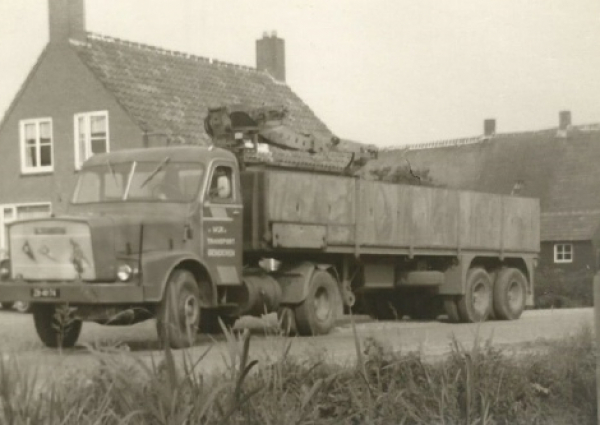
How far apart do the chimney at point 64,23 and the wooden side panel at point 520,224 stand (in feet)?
40.8

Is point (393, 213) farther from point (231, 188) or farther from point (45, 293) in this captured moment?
point (45, 293)

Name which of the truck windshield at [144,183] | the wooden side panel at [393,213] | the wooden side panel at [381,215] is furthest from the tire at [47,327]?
the wooden side panel at [381,215]

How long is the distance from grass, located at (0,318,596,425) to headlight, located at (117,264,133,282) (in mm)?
4885

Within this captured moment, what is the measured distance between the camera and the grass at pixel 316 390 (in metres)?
5.45

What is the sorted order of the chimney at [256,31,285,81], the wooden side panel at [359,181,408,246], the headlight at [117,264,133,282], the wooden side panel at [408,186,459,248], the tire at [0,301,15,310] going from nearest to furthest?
the headlight at [117,264,133,282] → the tire at [0,301,15,310] → the wooden side panel at [359,181,408,246] → the wooden side panel at [408,186,459,248] → the chimney at [256,31,285,81]

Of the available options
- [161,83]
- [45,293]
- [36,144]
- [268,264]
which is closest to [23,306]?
[45,293]

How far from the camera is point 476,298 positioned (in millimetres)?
19250

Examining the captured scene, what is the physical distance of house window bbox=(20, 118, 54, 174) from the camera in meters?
27.3

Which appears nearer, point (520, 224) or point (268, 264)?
point (268, 264)

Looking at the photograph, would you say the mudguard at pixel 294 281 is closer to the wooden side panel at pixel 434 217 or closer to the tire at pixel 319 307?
the tire at pixel 319 307

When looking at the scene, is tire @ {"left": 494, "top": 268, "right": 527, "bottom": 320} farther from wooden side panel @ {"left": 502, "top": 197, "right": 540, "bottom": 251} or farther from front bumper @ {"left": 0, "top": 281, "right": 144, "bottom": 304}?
front bumper @ {"left": 0, "top": 281, "right": 144, "bottom": 304}

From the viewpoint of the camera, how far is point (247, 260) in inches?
584

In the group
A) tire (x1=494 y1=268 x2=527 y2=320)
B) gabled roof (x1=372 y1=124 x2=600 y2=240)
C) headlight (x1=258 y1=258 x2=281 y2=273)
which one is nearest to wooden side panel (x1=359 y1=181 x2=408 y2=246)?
headlight (x1=258 y1=258 x2=281 y2=273)

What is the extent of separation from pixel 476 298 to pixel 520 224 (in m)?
1.97
